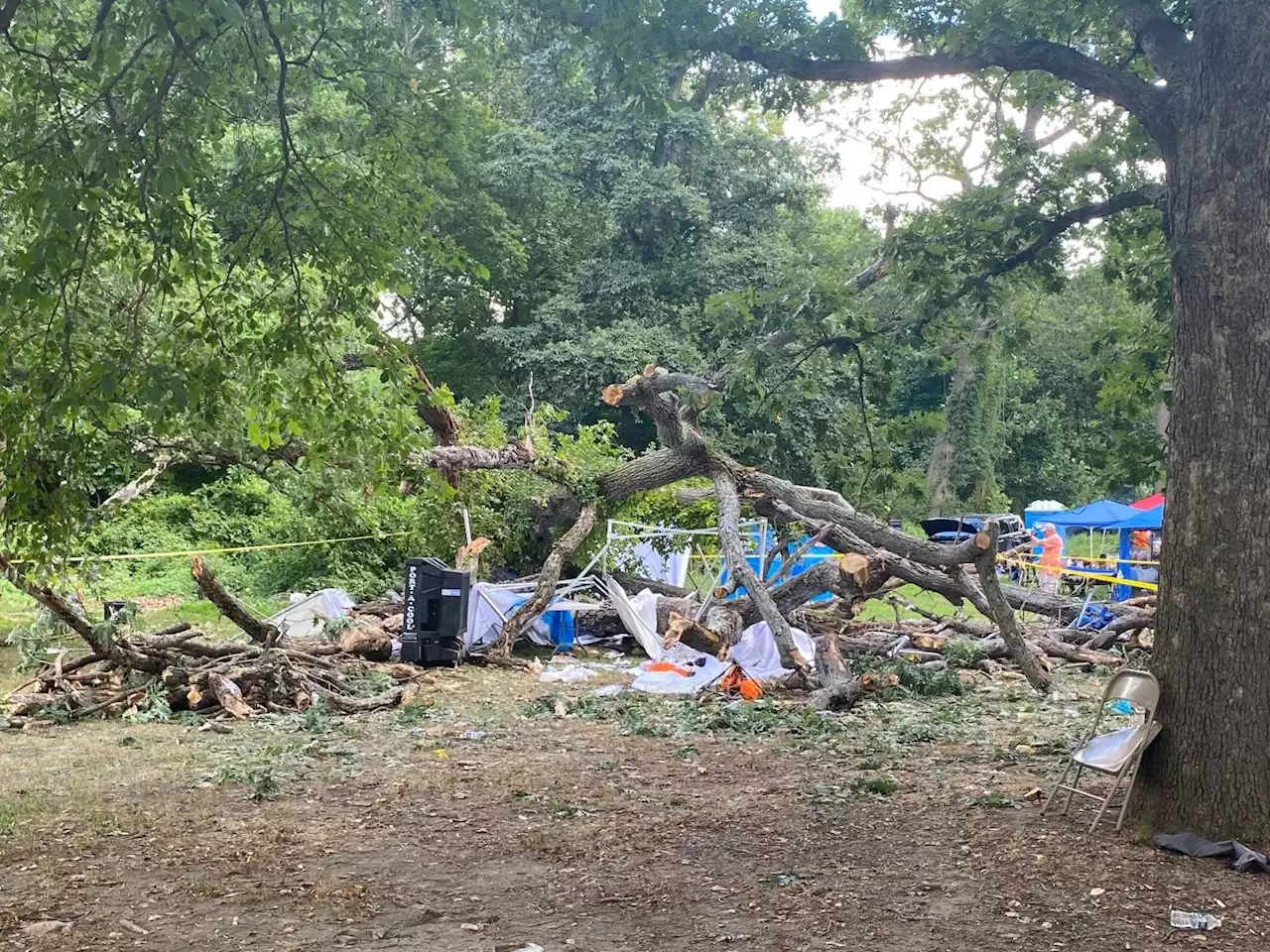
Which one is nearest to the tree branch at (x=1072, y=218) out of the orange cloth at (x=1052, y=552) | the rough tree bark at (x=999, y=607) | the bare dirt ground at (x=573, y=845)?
the rough tree bark at (x=999, y=607)

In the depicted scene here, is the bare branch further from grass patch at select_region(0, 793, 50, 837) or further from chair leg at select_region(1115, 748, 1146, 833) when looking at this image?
chair leg at select_region(1115, 748, 1146, 833)

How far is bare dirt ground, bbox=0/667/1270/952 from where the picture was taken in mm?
4012

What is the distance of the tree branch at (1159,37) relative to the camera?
5.37 meters

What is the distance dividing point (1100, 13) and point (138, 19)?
4.85 m

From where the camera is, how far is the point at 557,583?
12.6m

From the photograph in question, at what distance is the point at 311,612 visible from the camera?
12883 mm

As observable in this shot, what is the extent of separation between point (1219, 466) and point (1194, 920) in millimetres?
1958

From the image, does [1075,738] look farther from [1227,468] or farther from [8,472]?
[8,472]

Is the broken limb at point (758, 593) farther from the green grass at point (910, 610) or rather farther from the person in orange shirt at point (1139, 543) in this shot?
A: the person in orange shirt at point (1139, 543)

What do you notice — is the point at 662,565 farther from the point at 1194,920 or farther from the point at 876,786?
the point at 1194,920

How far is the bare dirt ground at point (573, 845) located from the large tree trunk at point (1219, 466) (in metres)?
0.42

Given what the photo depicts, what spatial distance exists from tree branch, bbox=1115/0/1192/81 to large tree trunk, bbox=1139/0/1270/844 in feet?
0.49

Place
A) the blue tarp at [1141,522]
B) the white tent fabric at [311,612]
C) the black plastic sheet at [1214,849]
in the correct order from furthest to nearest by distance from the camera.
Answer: the blue tarp at [1141,522] < the white tent fabric at [311,612] < the black plastic sheet at [1214,849]

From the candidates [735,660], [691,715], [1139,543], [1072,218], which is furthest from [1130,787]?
[1139,543]
